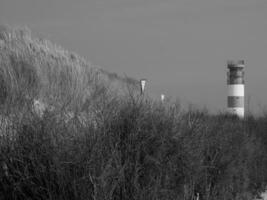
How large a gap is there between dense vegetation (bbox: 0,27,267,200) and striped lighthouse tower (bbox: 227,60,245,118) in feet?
43.4

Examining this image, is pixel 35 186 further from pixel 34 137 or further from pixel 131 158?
pixel 131 158

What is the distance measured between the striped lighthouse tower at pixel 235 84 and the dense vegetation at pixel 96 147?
1323 cm

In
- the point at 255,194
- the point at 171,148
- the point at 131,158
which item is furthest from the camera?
the point at 255,194

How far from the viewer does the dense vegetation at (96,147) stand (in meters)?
4.16

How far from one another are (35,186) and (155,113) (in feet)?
7.00

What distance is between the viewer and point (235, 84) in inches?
847

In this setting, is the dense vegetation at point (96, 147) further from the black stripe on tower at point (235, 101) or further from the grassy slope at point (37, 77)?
the black stripe on tower at point (235, 101)

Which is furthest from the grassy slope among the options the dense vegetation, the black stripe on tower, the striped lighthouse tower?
the striped lighthouse tower

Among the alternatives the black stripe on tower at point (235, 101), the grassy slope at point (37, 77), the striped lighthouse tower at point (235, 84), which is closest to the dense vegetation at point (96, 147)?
the grassy slope at point (37, 77)

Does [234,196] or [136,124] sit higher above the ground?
[136,124]

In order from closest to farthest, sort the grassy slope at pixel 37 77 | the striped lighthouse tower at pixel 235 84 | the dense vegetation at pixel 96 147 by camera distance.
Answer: the dense vegetation at pixel 96 147
the grassy slope at pixel 37 77
the striped lighthouse tower at pixel 235 84

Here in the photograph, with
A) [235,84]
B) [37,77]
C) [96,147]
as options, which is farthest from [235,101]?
[96,147]

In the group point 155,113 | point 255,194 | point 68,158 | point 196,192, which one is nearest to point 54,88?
point 155,113

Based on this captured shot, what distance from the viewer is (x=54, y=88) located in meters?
7.06
